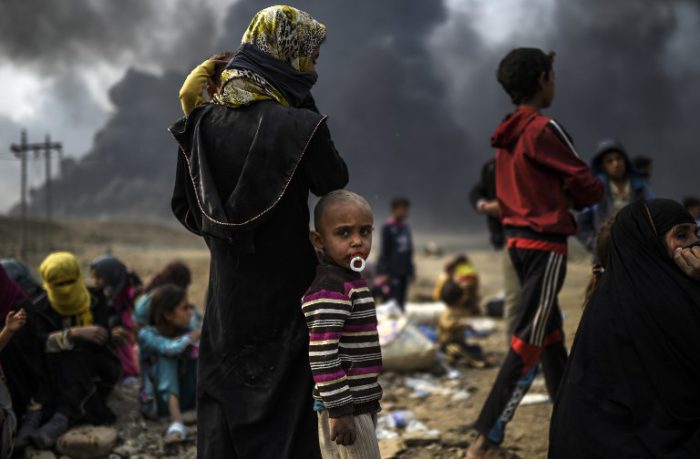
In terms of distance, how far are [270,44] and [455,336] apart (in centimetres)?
466

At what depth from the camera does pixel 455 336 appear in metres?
6.34

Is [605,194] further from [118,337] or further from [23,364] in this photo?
[23,364]

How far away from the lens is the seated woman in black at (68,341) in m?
3.81

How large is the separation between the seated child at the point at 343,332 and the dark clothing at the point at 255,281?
3.4 inches

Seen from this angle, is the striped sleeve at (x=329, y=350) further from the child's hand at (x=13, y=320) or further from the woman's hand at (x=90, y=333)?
the woman's hand at (x=90, y=333)

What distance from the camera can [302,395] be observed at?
221 centimetres

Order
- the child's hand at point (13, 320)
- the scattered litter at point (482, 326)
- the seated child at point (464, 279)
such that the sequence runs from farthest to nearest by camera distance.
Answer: the seated child at point (464, 279) → the scattered litter at point (482, 326) → the child's hand at point (13, 320)

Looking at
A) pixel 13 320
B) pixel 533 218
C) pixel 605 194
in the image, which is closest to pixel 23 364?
pixel 13 320

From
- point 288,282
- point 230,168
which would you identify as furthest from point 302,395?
point 230,168

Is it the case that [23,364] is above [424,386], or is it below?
above

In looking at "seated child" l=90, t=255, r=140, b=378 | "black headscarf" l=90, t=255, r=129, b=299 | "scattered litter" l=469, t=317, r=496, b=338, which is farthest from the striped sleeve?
"scattered litter" l=469, t=317, r=496, b=338

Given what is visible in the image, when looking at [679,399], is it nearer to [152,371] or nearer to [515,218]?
[515,218]

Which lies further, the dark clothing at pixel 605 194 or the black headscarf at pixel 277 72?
the dark clothing at pixel 605 194

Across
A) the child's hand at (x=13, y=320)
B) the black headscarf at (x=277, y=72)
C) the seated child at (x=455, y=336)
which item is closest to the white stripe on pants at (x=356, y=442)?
the black headscarf at (x=277, y=72)
